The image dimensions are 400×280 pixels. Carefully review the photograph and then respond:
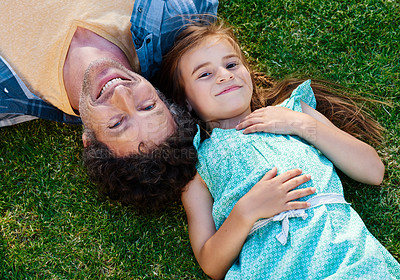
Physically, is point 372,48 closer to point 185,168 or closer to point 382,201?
point 382,201

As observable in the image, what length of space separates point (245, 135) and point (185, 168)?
0.47m

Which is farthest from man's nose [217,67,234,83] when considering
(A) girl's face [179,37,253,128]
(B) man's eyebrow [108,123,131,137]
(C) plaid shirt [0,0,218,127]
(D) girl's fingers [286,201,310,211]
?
(D) girl's fingers [286,201,310,211]

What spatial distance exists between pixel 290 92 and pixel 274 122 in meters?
0.53

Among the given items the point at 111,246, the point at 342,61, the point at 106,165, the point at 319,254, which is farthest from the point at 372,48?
the point at 111,246

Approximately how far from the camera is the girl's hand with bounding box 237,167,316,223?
2.53 m

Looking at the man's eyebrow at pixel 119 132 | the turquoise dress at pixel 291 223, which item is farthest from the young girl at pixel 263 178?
the man's eyebrow at pixel 119 132

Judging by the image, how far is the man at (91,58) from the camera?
8.56 ft

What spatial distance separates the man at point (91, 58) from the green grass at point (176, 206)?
0.42 metres

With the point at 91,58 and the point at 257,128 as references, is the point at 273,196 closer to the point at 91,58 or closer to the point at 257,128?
the point at 257,128

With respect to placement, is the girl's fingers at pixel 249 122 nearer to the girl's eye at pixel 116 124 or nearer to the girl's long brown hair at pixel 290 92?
the girl's long brown hair at pixel 290 92

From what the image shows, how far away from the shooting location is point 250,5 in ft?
11.8

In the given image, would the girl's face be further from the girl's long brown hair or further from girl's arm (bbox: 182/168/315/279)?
girl's arm (bbox: 182/168/315/279)

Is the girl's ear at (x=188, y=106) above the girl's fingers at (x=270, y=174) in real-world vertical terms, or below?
Result: above

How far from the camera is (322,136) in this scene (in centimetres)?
285
